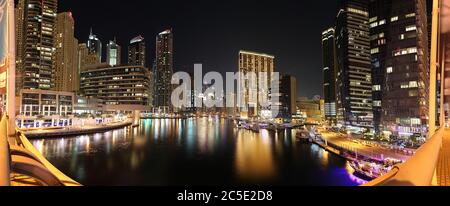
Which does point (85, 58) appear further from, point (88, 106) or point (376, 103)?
point (376, 103)

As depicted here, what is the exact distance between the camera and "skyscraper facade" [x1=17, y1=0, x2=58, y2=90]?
6450 centimetres

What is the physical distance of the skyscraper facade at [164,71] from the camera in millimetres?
135700

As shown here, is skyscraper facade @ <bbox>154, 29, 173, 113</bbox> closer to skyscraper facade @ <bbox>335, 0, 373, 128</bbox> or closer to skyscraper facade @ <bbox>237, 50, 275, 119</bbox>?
skyscraper facade @ <bbox>237, 50, 275, 119</bbox>

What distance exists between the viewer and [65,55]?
8875 centimetres

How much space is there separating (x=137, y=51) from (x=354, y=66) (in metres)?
121

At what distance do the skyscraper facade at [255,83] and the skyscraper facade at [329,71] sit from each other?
34280 mm

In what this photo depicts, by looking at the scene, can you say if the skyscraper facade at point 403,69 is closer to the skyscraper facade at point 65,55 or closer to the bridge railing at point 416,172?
the bridge railing at point 416,172

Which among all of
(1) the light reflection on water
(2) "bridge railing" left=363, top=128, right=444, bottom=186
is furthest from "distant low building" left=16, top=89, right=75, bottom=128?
(2) "bridge railing" left=363, top=128, right=444, bottom=186

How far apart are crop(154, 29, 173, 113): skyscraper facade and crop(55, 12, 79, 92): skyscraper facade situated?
39587mm

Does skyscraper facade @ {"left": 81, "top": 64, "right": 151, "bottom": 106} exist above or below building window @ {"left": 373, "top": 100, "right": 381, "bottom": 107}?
above

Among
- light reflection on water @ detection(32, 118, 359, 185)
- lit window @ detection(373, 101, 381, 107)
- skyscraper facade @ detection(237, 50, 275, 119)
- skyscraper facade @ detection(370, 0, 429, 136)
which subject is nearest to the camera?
light reflection on water @ detection(32, 118, 359, 185)

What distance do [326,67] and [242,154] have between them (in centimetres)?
7651

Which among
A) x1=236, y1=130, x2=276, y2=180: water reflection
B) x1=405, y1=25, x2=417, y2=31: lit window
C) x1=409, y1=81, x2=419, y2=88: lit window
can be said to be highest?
x1=405, y1=25, x2=417, y2=31: lit window

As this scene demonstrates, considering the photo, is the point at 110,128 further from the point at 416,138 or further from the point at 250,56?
the point at 250,56
